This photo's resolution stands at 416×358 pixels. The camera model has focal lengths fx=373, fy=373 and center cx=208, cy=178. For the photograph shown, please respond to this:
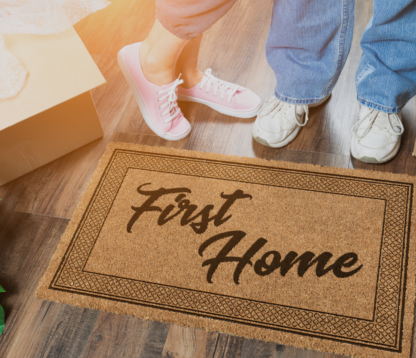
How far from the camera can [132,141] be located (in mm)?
1177

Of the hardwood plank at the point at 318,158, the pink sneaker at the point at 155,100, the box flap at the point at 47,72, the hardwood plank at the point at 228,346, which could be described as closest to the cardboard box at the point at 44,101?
the box flap at the point at 47,72

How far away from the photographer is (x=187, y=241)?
0.96 m

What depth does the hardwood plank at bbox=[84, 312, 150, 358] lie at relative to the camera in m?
0.83

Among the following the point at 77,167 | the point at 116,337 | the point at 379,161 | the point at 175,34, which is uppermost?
the point at 175,34

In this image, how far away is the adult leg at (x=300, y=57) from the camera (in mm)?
883

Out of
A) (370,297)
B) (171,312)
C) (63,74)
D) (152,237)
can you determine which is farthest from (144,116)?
(370,297)

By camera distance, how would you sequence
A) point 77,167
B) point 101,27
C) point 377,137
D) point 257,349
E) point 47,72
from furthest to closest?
point 101,27 → point 77,167 → point 377,137 → point 47,72 → point 257,349

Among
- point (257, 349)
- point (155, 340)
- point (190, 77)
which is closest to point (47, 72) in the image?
point (190, 77)

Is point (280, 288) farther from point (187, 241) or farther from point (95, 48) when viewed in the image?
point (95, 48)

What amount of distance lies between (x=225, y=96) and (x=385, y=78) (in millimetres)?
467

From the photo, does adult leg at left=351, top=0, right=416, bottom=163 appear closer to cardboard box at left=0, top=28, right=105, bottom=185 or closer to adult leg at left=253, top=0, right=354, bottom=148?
adult leg at left=253, top=0, right=354, bottom=148

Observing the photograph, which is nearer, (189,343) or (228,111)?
(189,343)

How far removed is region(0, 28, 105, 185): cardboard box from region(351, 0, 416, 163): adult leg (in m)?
0.69

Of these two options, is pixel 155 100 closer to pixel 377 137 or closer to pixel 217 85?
pixel 217 85
